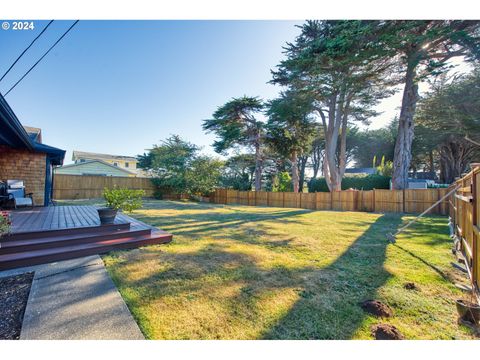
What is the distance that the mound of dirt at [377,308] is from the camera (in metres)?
2.01

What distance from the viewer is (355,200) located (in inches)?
483

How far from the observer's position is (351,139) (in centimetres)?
2798

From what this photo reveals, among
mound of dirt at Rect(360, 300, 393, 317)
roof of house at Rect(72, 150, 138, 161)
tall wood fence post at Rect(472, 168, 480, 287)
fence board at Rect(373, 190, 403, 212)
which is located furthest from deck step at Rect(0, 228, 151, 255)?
roof of house at Rect(72, 150, 138, 161)

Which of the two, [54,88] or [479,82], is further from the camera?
[479,82]

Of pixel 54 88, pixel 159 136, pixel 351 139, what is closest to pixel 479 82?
pixel 351 139

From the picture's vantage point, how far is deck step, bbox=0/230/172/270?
280 centimetres

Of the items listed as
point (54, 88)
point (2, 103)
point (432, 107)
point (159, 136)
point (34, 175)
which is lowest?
point (34, 175)

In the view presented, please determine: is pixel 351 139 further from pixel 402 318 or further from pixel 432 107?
pixel 402 318

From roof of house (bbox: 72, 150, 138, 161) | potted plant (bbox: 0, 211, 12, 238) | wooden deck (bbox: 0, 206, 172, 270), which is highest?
roof of house (bbox: 72, 150, 138, 161)

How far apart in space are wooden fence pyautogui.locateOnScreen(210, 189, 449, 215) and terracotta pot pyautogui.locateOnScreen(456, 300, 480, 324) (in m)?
8.58

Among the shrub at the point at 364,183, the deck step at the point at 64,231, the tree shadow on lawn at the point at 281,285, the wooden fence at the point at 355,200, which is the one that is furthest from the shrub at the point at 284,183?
the deck step at the point at 64,231

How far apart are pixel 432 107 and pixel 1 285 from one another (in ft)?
68.7

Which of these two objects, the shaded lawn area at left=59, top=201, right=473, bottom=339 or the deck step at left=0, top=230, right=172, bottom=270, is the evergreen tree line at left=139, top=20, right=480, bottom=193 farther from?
the deck step at left=0, top=230, right=172, bottom=270

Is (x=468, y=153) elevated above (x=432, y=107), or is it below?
below
